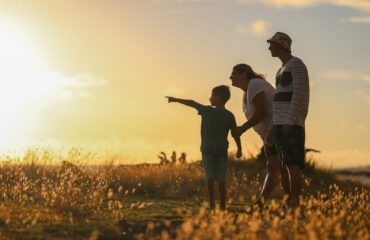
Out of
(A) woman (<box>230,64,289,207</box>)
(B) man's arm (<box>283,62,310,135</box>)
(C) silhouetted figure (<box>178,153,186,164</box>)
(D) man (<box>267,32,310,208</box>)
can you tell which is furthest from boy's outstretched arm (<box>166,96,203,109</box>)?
(C) silhouetted figure (<box>178,153,186,164</box>)

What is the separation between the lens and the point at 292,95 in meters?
9.09

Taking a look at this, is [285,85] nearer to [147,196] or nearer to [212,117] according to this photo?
[212,117]

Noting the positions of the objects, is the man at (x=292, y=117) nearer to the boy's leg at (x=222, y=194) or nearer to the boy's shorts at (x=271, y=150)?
the boy's shorts at (x=271, y=150)

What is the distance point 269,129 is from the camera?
9898 millimetres

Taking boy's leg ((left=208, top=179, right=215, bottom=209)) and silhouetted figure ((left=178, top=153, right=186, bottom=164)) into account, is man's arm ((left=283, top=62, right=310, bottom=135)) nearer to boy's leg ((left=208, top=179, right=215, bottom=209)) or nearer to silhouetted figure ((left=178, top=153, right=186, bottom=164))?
boy's leg ((left=208, top=179, right=215, bottom=209))

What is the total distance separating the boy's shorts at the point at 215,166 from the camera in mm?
10633

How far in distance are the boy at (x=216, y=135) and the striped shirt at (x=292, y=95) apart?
1.50m

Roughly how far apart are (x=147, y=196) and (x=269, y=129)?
597 centimetres

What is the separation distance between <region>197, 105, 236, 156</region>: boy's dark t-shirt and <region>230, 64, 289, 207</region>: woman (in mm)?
396

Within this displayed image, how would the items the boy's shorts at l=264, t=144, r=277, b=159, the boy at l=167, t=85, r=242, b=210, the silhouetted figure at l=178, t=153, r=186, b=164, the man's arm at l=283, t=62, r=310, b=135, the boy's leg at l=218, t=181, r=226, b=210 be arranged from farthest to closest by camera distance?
the silhouetted figure at l=178, t=153, r=186, b=164 < the boy at l=167, t=85, r=242, b=210 < the boy's leg at l=218, t=181, r=226, b=210 < the boy's shorts at l=264, t=144, r=277, b=159 < the man's arm at l=283, t=62, r=310, b=135

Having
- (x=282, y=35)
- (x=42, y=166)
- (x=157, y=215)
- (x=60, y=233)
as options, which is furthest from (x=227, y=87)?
(x=42, y=166)

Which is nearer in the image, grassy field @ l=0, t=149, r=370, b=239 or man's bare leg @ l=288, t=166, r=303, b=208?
grassy field @ l=0, t=149, r=370, b=239

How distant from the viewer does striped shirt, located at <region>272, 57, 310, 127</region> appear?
9039mm

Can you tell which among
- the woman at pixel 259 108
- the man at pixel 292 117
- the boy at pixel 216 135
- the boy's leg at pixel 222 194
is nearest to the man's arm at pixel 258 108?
the woman at pixel 259 108
